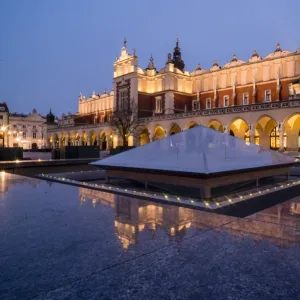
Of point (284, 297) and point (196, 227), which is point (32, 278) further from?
point (196, 227)

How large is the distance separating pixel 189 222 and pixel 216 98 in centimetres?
4918

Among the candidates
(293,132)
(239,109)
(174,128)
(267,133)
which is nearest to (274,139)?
(267,133)

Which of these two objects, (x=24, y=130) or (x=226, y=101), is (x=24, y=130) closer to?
(x=24, y=130)

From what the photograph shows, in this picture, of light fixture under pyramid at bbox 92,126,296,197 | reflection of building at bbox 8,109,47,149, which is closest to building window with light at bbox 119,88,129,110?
reflection of building at bbox 8,109,47,149

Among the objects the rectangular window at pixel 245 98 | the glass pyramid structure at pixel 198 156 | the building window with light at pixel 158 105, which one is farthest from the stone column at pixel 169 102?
the glass pyramid structure at pixel 198 156

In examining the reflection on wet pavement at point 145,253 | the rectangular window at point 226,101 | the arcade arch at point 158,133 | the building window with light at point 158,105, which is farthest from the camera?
the building window with light at point 158,105

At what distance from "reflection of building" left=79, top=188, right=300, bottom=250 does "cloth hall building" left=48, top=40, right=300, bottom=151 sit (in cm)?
2973

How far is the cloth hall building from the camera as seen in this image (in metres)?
36.8

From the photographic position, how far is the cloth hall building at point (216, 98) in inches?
1448

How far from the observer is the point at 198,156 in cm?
841

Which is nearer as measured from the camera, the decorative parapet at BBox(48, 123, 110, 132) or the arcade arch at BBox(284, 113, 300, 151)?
the arcade arch at BBox(284, 113, 300, 151)

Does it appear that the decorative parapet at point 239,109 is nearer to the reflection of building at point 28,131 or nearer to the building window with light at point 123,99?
the building window with light at point 123,99

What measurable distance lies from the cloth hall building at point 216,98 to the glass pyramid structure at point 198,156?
24606 mm

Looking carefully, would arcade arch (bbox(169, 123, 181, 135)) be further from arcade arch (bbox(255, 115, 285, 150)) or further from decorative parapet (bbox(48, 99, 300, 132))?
arcade arch (bbox(255, 115, 285, 150))
